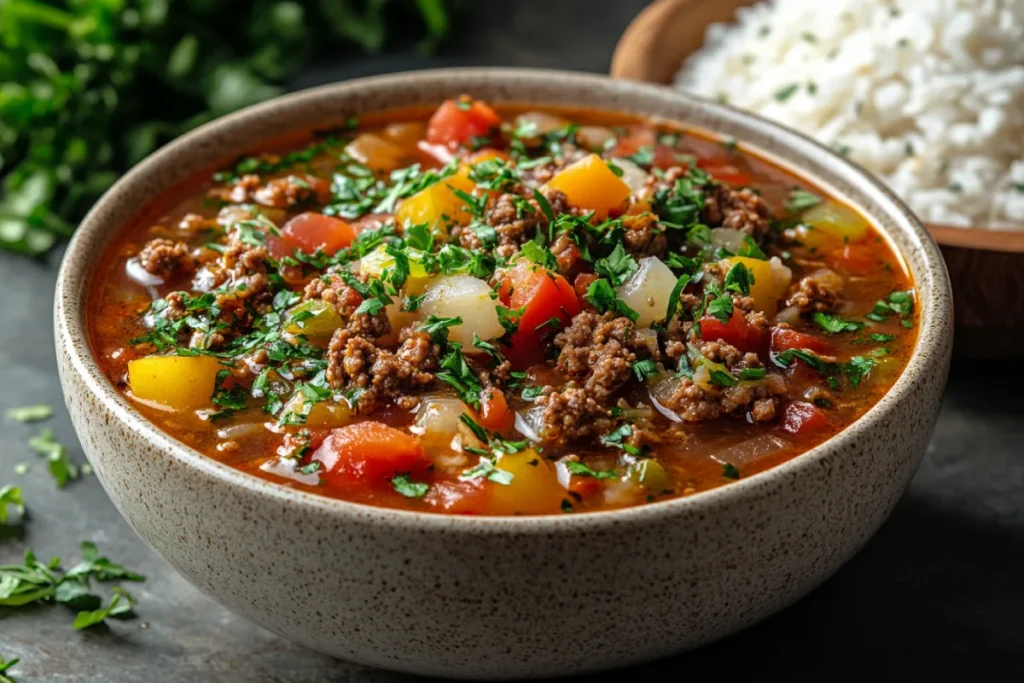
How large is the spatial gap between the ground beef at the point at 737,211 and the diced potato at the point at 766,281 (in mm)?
208

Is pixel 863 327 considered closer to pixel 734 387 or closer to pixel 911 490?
pixel 734 387

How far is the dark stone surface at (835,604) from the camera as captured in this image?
3768 millimetres

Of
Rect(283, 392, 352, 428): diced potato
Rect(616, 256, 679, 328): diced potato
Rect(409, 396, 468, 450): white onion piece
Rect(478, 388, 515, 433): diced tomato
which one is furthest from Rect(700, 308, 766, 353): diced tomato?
Rect(283, 392, 352, 428): diced potato

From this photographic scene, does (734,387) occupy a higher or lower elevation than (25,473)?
higher

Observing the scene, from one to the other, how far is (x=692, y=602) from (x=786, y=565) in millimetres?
285

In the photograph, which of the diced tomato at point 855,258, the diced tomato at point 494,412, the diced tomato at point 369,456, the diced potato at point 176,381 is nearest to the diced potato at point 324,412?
the diced tomato at point 369,456

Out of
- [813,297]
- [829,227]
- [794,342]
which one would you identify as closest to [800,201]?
[829,227]

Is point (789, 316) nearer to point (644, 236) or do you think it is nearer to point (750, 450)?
point (644, 236)

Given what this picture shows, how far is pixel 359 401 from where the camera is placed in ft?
11.2

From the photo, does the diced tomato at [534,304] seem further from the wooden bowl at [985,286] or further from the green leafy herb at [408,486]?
the wooden bowl at [985,286]

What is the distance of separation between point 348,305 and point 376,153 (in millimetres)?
1203

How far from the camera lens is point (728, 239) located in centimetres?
402

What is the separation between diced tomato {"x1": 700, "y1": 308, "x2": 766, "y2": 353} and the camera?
142 inches

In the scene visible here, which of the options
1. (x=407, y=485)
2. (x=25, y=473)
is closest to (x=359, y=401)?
(x=407, y=485)
